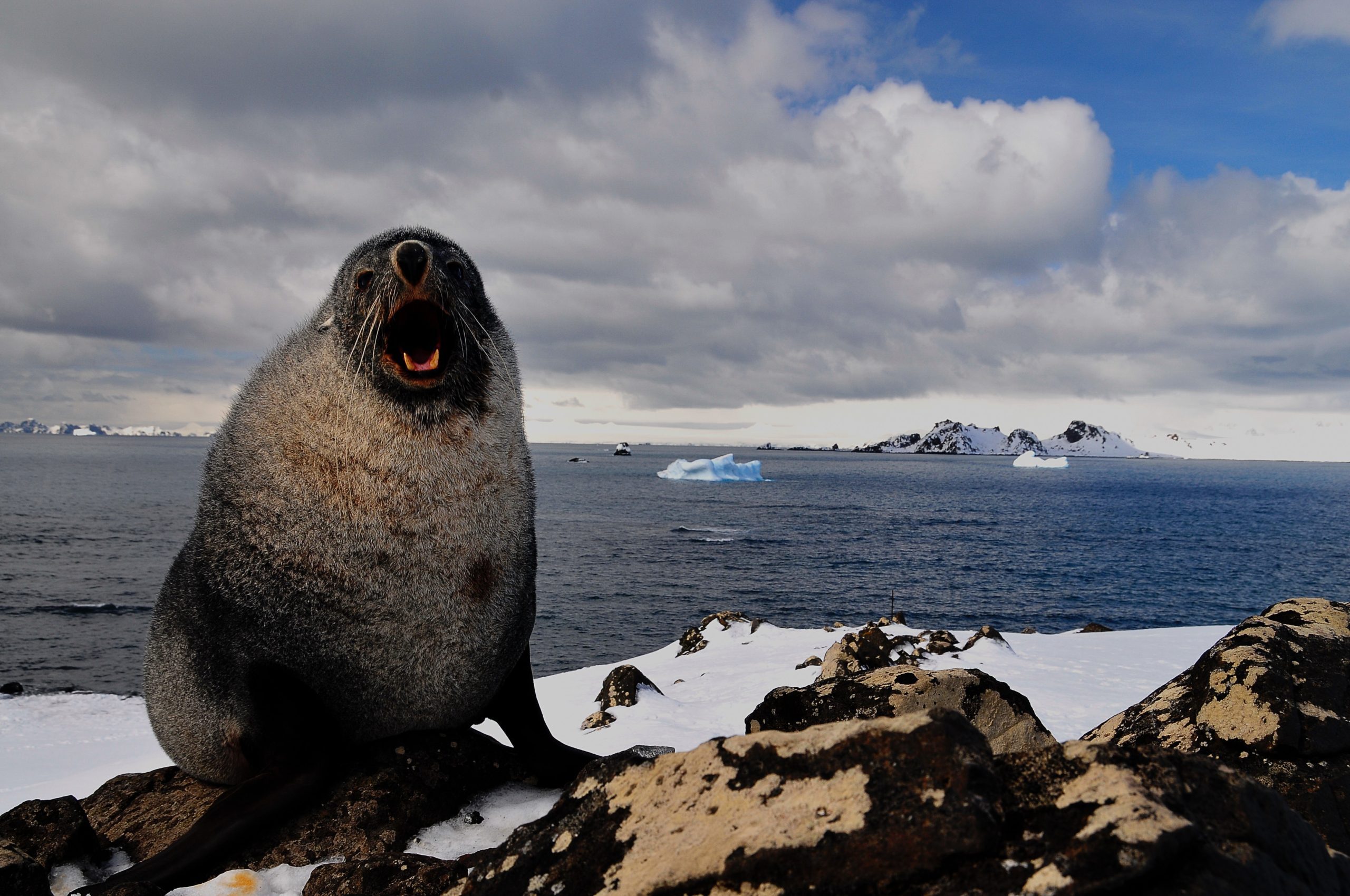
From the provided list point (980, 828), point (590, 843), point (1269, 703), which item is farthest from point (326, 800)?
point (1269, 703)

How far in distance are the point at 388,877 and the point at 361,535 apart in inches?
70.1

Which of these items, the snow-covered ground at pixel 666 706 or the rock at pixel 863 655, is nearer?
the snow-covered ground at pixel 666 706

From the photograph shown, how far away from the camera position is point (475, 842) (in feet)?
14.0

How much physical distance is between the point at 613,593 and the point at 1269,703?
107 ft

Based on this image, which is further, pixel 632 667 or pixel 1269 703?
pixel 632 667

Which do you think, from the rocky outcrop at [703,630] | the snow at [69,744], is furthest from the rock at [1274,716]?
the rocky outcrop at [703,630]

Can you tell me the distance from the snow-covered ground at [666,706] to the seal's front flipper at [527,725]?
270 mm

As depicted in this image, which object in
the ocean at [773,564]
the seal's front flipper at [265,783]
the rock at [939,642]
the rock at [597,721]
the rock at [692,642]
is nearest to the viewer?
the seal's front flipper at [265,783]

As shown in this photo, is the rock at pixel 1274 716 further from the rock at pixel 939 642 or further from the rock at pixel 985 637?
the rock at pixel 985 637

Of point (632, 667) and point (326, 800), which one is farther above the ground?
point (326, 800)

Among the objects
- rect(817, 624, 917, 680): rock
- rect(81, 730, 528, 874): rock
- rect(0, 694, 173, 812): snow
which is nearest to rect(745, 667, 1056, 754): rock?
rect(81, 730, 528, 874): rock

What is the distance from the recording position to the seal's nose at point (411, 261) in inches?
166

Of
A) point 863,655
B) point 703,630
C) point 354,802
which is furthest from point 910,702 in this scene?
point 703,630

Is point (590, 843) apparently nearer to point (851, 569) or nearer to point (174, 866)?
point (174, 866)
